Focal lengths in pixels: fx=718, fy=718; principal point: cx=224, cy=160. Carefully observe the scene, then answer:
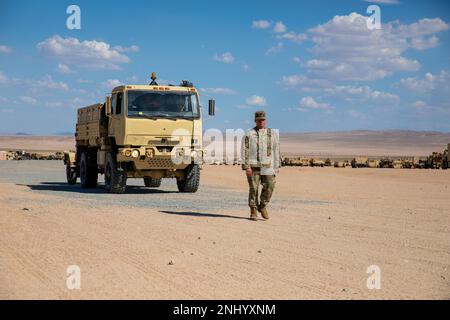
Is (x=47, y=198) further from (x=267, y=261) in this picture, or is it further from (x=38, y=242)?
(x=267, y=261)

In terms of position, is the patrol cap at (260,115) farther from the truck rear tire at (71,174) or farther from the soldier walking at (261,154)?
the truck rear tire at (71,174)

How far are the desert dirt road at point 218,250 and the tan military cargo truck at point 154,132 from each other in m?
2.83

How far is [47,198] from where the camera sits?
19719 mm

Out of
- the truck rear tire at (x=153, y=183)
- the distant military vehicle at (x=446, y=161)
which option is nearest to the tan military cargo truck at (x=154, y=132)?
the truck rear tire at (x=153, y=183)

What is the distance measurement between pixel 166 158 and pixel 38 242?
1028cm

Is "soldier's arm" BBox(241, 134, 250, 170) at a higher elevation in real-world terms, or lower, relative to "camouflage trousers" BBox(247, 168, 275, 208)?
higher

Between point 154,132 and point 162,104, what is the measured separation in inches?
33.8

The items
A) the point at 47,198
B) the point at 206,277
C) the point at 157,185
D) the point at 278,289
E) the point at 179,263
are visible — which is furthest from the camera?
the point at 157,185

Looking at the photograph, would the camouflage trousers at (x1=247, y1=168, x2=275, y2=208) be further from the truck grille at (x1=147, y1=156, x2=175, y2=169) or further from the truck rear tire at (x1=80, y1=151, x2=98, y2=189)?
the truck rear tire at (x1=80, y1=151, x2=98, y2=189)

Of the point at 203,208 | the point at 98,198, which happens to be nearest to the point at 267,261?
the point at 203,208

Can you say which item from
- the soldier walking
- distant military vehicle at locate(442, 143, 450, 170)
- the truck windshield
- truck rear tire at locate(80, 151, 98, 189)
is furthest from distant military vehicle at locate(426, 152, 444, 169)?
the soldier walking

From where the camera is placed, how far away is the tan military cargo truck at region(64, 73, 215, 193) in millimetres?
20781
